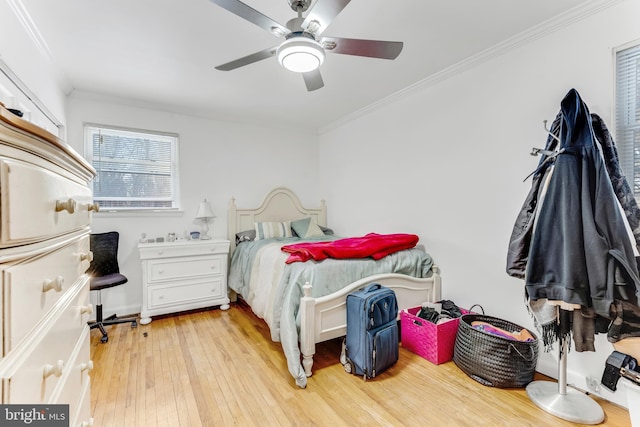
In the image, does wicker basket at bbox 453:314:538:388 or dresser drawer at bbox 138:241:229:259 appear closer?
wicker basket at bbox 453:314:538:388

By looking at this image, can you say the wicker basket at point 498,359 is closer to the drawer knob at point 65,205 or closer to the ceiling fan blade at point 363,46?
the ceiling fan blade at point 363,46

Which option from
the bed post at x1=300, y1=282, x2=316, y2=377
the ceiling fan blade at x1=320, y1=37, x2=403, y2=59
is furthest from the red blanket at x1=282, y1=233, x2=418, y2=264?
the ceiling fan blade at x1=320, y1=37, x2=403, y2=59

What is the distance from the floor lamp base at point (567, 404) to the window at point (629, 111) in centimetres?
125

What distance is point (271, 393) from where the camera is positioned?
1.90 m

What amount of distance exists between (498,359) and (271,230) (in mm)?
2770

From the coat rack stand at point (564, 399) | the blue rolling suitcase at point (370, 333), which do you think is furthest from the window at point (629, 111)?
the blue rolling suitcase at point (370, 333)

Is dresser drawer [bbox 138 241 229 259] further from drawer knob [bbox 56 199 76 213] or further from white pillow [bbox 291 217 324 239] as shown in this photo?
drawer knob [bbox 56 199 76 213]

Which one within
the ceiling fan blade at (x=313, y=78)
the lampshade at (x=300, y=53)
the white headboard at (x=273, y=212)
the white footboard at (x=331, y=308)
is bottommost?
the white footboard at (x=331, y=308)

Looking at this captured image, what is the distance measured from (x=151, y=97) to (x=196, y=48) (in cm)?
133

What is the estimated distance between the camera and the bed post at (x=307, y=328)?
2.05 m

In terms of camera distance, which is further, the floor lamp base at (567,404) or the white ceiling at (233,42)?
the white ceiling at (233,42)

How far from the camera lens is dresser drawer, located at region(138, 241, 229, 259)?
3094 mm

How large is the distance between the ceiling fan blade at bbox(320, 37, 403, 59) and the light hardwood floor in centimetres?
212

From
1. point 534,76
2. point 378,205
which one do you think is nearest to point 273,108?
point 378,205
